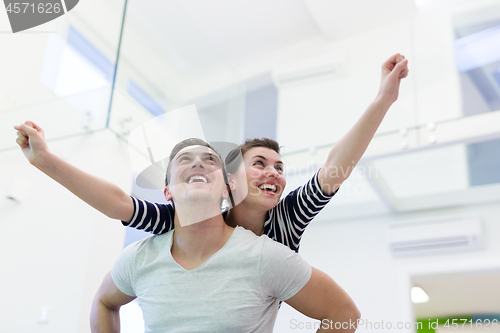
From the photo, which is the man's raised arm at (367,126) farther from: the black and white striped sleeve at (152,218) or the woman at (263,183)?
the black and white striped sleeve at (152,218)

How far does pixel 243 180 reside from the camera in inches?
42.3

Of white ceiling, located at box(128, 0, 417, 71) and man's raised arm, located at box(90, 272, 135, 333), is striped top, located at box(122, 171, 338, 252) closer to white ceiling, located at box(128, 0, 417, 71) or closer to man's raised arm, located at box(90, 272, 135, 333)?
man's raised arm, located at box(90, 272, 135, 333)

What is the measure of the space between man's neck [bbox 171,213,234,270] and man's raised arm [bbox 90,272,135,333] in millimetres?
202

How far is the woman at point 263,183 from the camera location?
2.83ft

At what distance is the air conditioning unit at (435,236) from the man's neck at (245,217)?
2.03m

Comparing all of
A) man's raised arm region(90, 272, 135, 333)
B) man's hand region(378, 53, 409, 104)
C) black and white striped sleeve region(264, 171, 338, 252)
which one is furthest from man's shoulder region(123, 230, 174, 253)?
man's hand region(378, 53, 409, 104)

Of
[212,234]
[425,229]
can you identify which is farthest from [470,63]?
[212,234]

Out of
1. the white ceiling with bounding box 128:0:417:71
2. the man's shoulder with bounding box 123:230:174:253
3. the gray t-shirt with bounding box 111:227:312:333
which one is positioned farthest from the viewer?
the white ceiling with bounding box 128:0:417:71

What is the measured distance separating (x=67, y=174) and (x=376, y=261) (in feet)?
8.15

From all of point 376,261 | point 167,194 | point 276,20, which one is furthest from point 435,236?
point 167,194

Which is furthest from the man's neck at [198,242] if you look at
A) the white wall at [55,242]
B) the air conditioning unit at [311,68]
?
the air conditioning unit at [311,68]

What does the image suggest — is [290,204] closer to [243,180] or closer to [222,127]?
[243,180]

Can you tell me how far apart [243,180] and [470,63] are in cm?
193

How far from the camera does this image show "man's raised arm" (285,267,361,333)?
2.89 feet
